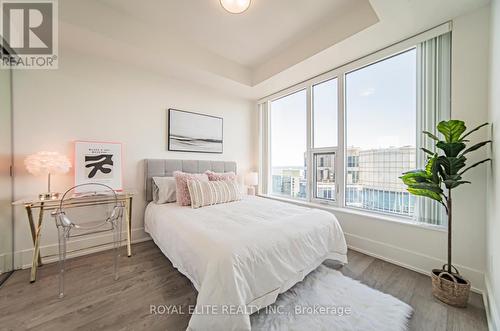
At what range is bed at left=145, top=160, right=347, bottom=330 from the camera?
1149mm

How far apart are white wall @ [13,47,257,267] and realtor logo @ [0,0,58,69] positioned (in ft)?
0.38

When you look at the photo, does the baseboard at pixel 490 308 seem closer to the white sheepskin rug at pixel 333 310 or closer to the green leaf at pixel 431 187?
the white sheepskin rug at pixel 333 310

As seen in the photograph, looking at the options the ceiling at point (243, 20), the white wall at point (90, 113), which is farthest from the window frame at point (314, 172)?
the white wall at point (90, 113)

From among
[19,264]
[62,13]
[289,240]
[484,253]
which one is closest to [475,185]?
[484,253]

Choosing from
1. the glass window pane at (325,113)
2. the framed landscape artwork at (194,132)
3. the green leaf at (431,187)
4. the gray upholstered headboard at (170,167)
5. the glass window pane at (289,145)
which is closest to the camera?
the green leaf at (431,187)

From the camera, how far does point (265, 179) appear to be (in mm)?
4211

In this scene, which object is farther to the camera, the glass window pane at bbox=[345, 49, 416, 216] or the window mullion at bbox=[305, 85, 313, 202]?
the window mullion at bbox=[305, 85, 313, 202]

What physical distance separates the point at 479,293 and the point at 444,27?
8.50ft

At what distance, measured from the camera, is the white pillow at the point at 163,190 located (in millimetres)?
2644

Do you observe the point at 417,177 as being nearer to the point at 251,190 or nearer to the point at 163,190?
the point at 251,190

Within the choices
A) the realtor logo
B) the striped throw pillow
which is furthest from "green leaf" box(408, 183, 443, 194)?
the realtor logo

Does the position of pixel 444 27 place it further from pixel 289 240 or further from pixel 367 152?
pixel 289 240

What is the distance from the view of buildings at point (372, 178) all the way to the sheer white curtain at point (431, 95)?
0.15 meters

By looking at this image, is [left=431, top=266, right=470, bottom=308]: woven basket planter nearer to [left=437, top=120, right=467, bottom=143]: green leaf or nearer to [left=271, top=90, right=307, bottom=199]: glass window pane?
[left=437, top=120, right=467, bottom=143]: green leaf
